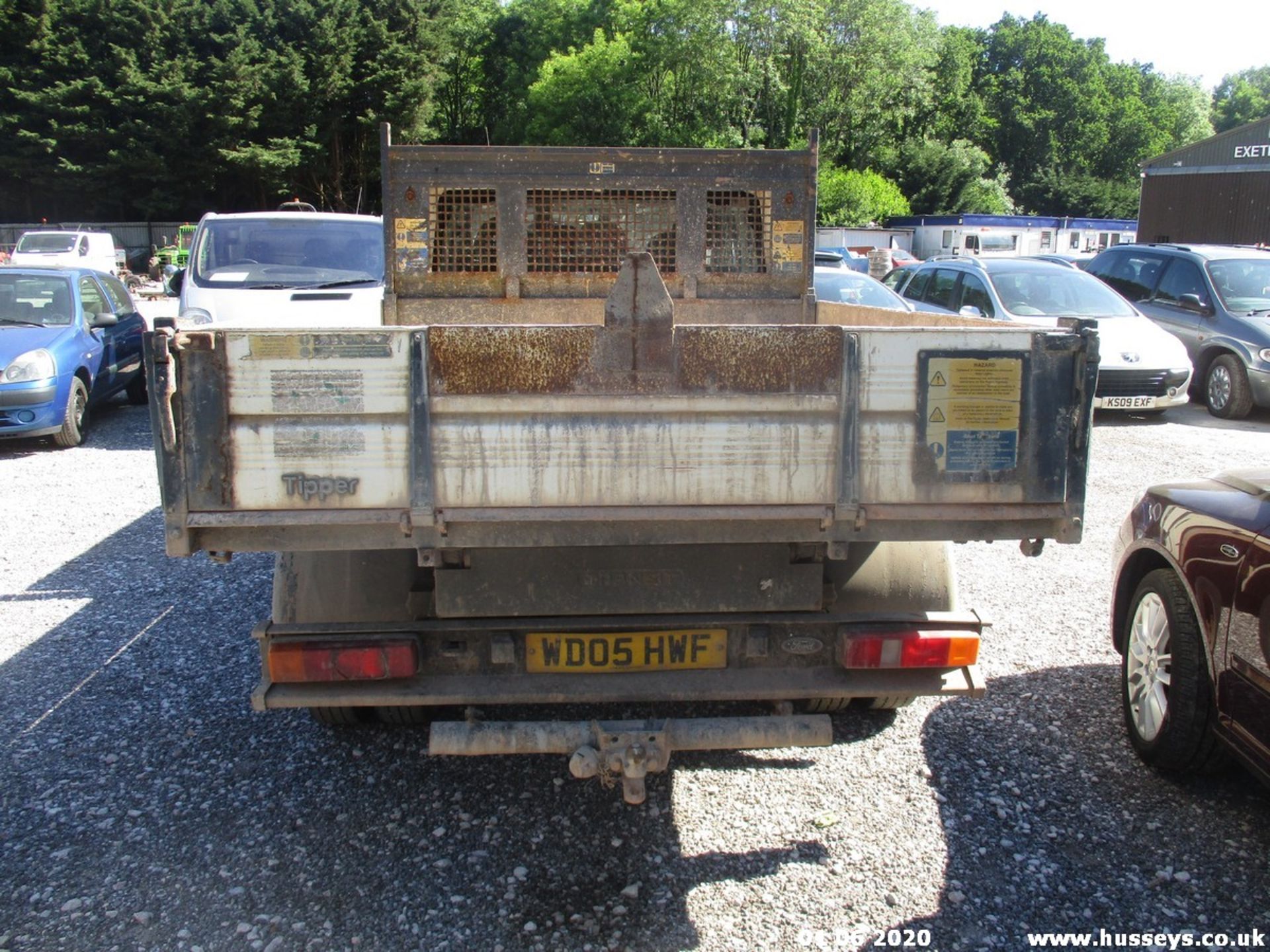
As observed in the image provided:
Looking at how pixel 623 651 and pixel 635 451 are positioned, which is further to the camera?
pixel 623 651

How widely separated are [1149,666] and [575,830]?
2.36 meters

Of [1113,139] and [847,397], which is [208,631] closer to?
[847,397]

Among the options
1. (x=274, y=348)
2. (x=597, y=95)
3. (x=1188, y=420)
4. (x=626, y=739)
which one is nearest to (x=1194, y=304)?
(x=1188, y=420)

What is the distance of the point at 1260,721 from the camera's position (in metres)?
3.18

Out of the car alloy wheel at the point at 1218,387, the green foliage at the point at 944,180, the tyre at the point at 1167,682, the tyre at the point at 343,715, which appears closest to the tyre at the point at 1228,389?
the car alloy wheel at the point at 1218,387

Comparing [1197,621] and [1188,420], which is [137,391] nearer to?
[1197,621]

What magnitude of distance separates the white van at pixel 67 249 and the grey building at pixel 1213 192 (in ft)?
97.3

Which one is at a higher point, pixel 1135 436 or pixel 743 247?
pixel 743 247

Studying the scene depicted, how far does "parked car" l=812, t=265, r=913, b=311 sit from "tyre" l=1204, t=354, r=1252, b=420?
3.79 m

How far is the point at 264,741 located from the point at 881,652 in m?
2.56

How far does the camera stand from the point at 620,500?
9.29ft

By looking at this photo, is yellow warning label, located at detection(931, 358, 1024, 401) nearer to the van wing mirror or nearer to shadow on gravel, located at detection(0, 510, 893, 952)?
shadow on gravel, located at detection(0, 510, 893, 952)

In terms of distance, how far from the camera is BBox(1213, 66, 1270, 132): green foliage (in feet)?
302

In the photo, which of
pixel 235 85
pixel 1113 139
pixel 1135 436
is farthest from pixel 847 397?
pixel 1113 139
